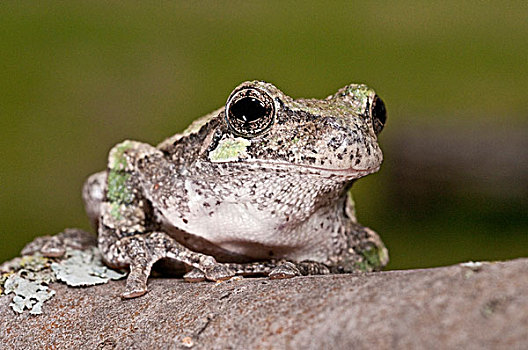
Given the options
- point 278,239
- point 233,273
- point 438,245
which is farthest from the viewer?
point 438,245

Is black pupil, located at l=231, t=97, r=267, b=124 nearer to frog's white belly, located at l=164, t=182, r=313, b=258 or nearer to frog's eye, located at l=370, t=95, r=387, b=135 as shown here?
frog's white belly, located at l=164, t=182, r=313, b=258

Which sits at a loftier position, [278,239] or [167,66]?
[167,66]

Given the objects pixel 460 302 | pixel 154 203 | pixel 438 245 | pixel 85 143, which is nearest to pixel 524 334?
pixel 460 302

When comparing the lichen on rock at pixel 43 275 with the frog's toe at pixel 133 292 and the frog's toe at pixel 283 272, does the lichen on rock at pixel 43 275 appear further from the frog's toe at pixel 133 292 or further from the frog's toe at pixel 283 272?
the frog's toe at pixel 283 272

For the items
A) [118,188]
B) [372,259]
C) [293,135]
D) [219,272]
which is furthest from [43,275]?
[372,259]

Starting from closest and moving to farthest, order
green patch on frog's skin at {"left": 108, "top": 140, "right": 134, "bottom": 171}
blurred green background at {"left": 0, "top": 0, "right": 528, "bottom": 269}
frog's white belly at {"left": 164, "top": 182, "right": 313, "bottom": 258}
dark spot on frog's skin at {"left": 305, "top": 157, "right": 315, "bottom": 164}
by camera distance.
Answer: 1. dark spot on frog's skin at {"left": 305, "top": 157, "right": 315, "bottom": 164}
2. frog's white belly at {"left": 164, "top": 182, "right": 313, "bottom": 258}
3. green patch on frog's skin at {"left": 108, "top": 140, "right": 134, "bottom": 171}
4. blurred green background at {"left": 0, "top": 0, "right": 528, "bottom": 269}

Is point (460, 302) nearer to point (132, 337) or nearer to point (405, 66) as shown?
point (132, 337)

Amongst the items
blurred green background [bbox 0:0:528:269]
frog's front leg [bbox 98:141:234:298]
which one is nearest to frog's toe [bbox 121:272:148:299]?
frog's front leg [bbox 98:141:234:298]
